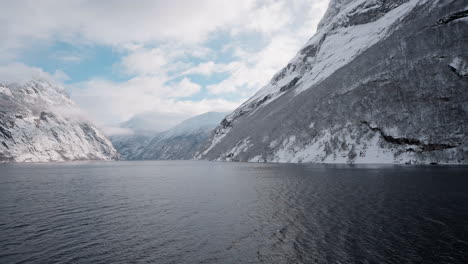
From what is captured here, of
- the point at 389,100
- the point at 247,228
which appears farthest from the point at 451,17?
the point at 247,228

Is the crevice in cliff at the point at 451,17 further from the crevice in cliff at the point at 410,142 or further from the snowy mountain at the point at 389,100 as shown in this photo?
the crevice in cliff at the point at 410,142

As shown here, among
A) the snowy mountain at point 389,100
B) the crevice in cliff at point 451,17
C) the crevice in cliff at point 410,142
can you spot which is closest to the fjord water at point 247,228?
the crevice in cliff at point 410,142

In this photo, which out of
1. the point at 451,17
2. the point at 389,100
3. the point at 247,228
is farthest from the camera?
the point at 389,100

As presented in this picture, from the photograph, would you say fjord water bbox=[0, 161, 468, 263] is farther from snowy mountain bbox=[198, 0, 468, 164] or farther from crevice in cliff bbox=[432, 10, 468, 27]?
crevice in cliff bbox=[432, 10, 468, 27]

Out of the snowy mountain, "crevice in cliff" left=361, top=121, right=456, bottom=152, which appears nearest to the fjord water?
"crevice in cliff" left=361, top=121, right=456, bottom=152

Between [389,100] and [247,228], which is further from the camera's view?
[389,100]

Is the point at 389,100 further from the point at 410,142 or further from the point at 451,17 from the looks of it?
the point at 451,17

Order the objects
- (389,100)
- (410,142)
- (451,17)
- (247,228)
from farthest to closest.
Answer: (389,100), (451,17), (410,142), (247,228)

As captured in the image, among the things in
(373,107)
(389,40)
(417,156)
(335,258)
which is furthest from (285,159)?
(335,258)

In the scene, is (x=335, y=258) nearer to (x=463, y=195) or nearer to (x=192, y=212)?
(x=192, y=212)
